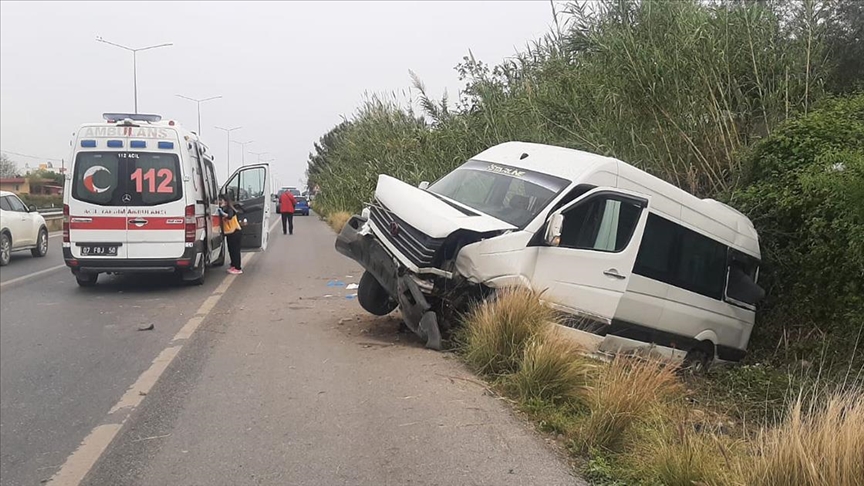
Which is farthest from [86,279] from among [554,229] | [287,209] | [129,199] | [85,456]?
[287,209]

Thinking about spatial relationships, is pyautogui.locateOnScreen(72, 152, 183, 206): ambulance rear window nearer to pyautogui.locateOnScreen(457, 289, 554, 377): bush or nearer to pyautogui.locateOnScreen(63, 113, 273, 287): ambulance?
pyautogui.locateOnScreen(63, 113, 273, 287): ambulance

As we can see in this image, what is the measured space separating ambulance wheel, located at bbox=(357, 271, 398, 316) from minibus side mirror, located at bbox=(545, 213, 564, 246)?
225cm

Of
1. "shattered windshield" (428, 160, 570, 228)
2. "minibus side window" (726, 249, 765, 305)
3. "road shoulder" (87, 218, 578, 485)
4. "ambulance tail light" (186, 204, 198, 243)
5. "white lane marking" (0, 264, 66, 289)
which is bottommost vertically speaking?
"white lane marking" (0, 264, 66, 289)

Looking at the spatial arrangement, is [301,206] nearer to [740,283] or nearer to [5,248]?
[5,248]

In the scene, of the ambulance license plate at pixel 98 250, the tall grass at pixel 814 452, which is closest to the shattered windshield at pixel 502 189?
the tall grass at pixel 814 452

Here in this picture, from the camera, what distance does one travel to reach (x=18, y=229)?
17.3m

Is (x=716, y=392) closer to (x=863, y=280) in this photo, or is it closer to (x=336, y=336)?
(x=863, y=280)

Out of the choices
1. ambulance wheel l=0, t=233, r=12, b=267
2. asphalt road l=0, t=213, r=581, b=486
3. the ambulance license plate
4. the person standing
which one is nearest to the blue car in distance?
the person standing

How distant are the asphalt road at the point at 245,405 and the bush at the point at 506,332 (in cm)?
26

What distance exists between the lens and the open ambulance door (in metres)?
14.5

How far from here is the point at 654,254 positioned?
826cm

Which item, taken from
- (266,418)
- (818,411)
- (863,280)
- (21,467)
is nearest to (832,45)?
(863,280)

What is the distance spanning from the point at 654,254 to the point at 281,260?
11.0 meters

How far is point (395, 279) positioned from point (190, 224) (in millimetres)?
5726
